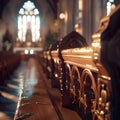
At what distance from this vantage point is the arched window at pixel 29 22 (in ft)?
97.7

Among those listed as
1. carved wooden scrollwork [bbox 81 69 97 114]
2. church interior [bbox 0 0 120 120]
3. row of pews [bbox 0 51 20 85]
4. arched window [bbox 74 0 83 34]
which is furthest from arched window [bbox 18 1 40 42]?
carved wooden scrollwork [bbox 81 69 97 114]

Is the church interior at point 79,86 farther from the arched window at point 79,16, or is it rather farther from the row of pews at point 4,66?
the arched window at point 79,16

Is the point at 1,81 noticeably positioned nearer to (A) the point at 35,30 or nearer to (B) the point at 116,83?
(B) the point at 116,83

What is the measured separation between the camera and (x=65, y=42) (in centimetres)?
361

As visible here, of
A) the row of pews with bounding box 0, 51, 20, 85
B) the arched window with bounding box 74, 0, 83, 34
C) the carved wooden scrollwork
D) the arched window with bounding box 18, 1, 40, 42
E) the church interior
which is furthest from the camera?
the arched window with bounding box 18, 1, 40, 42

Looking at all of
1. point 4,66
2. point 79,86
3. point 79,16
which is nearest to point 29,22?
point 79,16

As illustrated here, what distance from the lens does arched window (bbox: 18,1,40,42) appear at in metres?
29.8

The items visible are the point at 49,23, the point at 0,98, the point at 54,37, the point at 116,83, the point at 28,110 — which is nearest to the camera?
the point at 116,83

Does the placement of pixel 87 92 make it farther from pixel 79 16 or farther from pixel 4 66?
pixel 79 16

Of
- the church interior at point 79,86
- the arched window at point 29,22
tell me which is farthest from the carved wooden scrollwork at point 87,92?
A: the arched window at point 29,22

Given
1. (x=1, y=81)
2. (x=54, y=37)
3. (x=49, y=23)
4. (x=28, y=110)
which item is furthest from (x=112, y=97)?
(x=49, y=23)

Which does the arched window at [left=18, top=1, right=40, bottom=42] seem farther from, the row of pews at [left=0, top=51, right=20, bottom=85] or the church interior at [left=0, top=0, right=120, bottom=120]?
the church interior at [left=0, top=0, right=120, bottom=120]

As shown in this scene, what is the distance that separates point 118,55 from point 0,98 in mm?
3401

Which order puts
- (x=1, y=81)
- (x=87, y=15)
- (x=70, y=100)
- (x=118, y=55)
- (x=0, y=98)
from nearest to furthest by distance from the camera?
1. (x=118, y=55)
2. (x=70, y=100)
3. (x=0, y=98)
4. (x=1, y=81)
5. (x=87, y=15)
